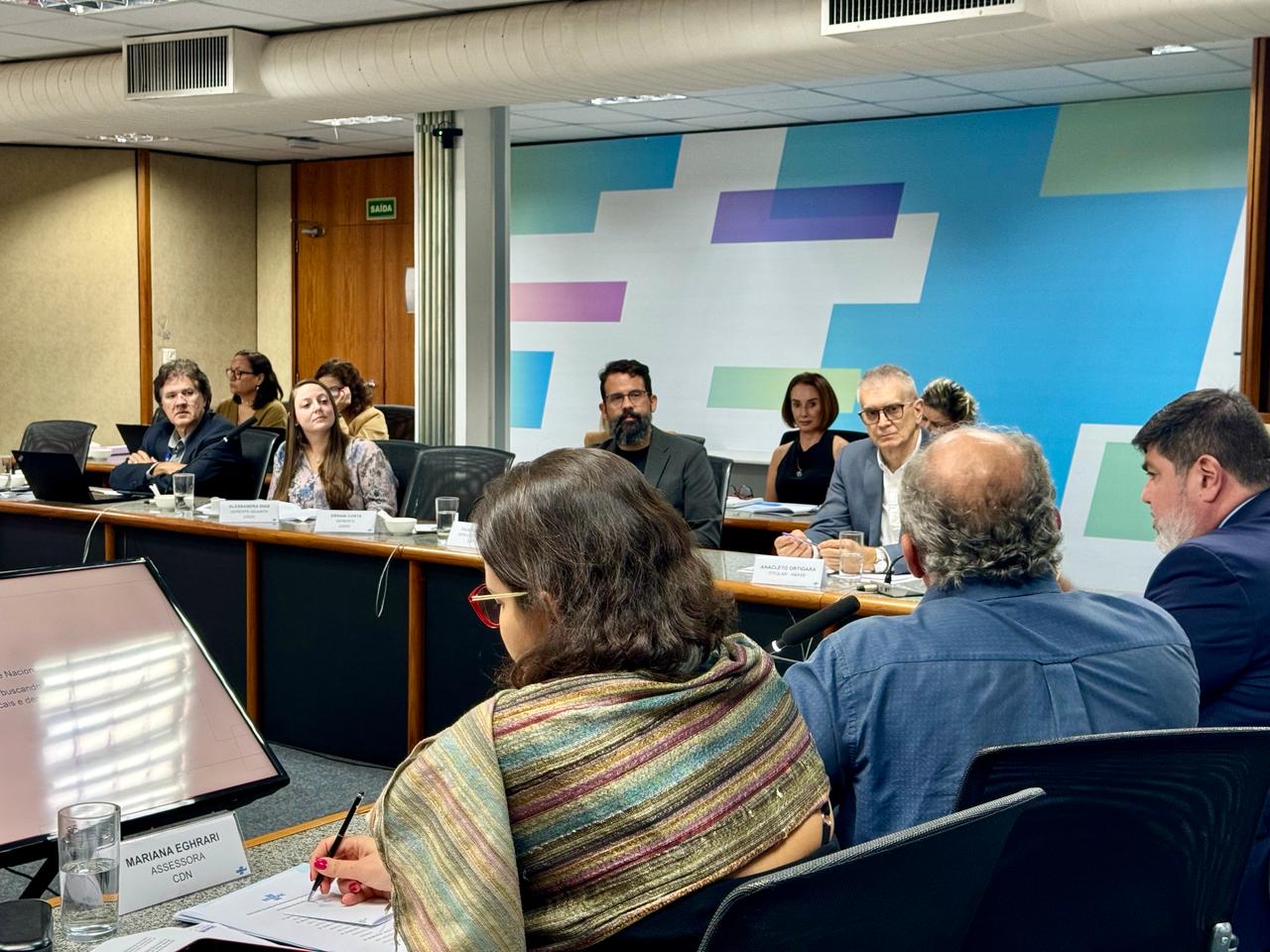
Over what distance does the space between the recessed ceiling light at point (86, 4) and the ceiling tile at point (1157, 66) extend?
403 centimetres

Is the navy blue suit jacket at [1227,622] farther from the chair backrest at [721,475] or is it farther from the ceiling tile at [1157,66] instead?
the ceiling tile at [1157,66]

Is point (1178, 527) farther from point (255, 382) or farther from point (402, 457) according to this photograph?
point (255, 382)

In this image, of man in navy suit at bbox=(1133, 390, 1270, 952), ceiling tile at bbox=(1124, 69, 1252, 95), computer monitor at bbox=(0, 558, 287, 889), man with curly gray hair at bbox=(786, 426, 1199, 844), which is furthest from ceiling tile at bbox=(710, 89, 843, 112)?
computer monitor at bbox=(0, 558, 287, 889)

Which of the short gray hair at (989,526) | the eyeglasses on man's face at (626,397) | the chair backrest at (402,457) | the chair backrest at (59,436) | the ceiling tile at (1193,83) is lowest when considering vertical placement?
the chair backrest at (59,436)

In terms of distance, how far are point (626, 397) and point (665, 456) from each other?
29cm

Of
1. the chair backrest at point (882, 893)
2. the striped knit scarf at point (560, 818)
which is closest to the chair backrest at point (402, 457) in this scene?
the striped knit scarf at point (560, 818)

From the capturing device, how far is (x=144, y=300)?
10.1 m

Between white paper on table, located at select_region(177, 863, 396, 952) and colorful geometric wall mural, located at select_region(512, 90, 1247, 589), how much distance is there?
6111 millimetres

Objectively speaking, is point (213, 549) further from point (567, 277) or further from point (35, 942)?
point (567, 277)

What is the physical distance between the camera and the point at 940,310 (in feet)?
26.1

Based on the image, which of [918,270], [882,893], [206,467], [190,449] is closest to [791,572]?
[882,893]

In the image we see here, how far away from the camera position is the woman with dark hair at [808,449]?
6.51 meters

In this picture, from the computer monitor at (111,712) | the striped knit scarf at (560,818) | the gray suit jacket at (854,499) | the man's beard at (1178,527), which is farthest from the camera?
the gray suit jacket at (854,499)

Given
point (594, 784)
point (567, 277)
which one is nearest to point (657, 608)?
point (594, 784)
